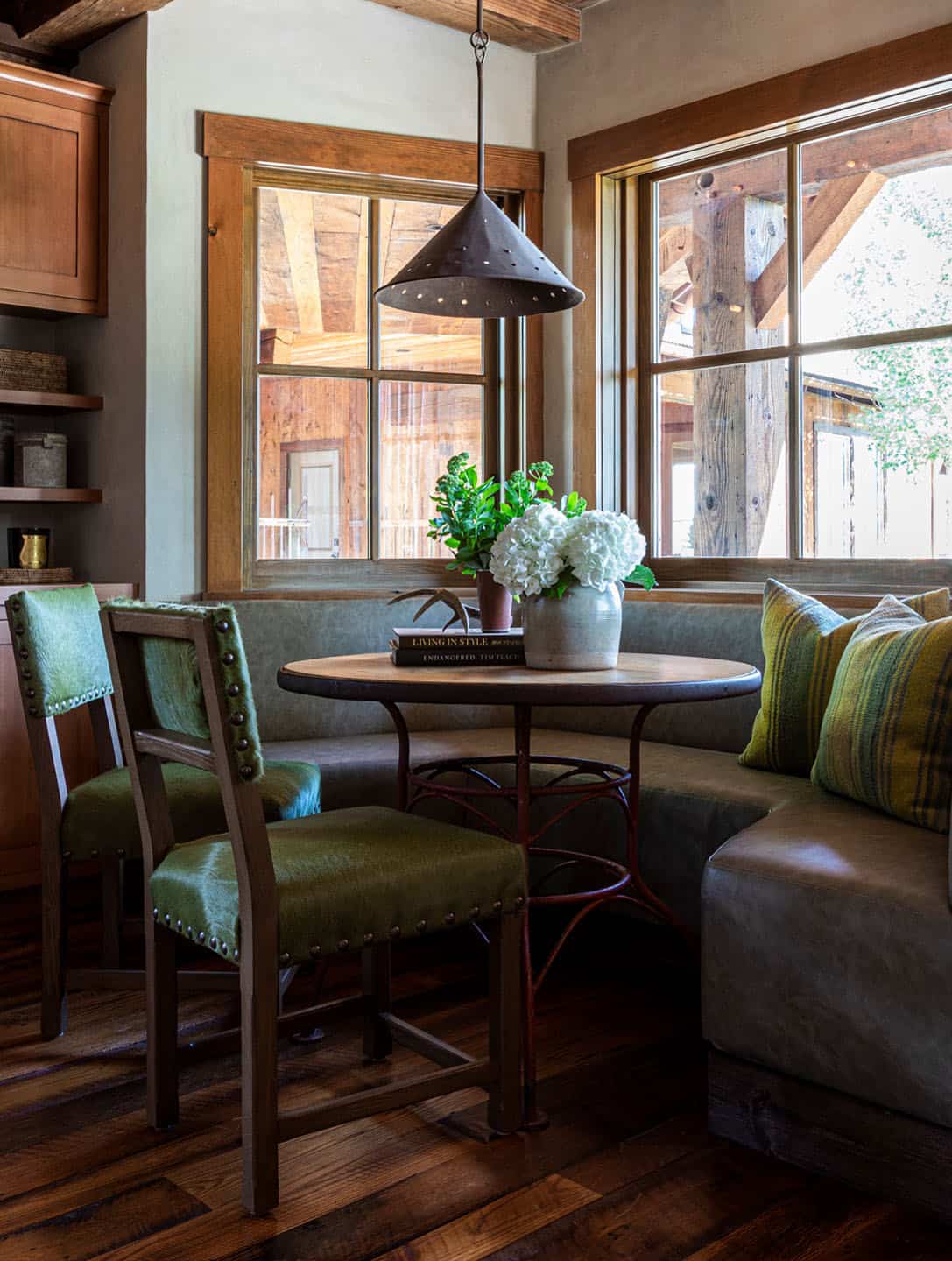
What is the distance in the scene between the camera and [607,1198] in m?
1.76

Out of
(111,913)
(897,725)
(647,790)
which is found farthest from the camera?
(647,790)

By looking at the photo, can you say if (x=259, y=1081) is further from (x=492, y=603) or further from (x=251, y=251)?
(x=251, y=251)

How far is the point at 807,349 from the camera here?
3.42 meters

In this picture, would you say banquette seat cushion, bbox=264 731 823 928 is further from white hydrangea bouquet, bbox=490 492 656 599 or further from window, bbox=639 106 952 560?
window, bbox=639 106 952 560

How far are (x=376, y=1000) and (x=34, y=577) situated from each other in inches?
82.7

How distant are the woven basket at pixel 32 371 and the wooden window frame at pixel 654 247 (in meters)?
1.63

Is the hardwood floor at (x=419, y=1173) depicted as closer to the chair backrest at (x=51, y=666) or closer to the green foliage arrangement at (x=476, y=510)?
the chair backrest at (x=51, y=666)

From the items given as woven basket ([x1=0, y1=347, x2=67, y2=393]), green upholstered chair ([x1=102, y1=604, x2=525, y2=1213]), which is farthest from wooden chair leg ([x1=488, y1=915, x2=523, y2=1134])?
woven basket ([x1=0, y1=347, x2=67, y2=393])

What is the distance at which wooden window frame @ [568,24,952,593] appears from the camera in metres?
3.19

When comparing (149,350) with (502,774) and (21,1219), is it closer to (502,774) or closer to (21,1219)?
(502,774)

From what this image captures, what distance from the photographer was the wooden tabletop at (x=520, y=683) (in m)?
1.96

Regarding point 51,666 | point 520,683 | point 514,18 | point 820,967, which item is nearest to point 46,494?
point 51,666

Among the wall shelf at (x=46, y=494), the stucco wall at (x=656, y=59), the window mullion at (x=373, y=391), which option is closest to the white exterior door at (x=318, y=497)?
the window mullion at (x=373, y=391)

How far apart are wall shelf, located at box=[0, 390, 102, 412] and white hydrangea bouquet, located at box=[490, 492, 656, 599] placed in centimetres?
198
